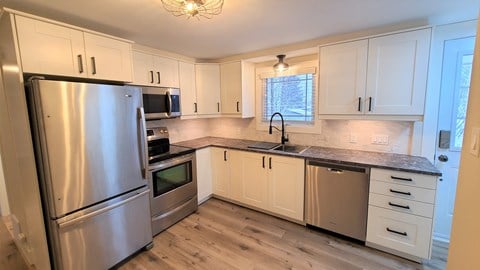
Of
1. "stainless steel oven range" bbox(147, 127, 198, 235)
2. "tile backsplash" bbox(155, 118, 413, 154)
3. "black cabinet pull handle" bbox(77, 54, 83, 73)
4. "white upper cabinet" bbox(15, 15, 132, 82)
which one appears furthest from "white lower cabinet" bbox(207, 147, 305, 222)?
"black cabinet pull handle" bbox(77, 54, 83, 73)

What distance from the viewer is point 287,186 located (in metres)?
2.65

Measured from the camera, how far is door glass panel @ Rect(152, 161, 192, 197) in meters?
2.41

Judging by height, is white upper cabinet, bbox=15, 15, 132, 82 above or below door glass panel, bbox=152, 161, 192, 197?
above

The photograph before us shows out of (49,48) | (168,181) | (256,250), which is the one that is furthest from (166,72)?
(256,250)

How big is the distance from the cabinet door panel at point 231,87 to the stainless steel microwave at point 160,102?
0.77 meters

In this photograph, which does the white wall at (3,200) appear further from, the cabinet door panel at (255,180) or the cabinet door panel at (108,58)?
the cabinet door panel at (255,180)

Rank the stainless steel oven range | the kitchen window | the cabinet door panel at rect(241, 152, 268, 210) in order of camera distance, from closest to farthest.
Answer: the stainless steel oven range, the cabinet door panel at rect(241, 152, 268, 210), the kitchen window

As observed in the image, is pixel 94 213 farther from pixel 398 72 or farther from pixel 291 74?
pixel 398 72

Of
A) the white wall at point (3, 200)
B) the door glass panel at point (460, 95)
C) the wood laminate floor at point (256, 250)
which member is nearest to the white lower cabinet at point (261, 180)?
the wood laminate floor at point (256, 250)

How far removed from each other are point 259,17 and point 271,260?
7.59ft

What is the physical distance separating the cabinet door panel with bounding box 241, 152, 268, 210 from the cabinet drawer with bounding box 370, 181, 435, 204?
4.07ft

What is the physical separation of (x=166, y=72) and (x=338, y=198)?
2.64 meters

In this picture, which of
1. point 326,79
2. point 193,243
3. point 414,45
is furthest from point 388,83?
point 193,243

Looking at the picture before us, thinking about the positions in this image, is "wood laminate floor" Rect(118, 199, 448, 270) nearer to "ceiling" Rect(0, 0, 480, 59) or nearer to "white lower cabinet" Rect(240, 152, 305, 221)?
"white lower cabinet" Rect(240, 152, 305, 221)
